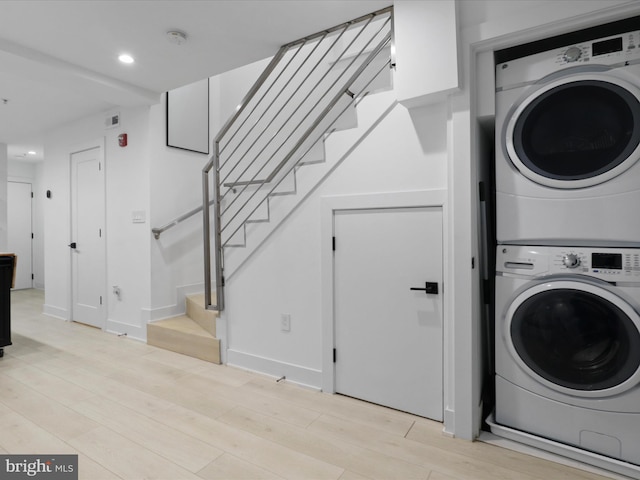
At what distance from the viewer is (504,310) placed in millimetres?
1884

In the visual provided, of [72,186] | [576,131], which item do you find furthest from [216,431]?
[72,186]

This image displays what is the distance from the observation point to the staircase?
3053 mm

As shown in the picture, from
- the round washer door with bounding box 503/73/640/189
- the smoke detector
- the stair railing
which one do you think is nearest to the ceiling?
the smoke detector

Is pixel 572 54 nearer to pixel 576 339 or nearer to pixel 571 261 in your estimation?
pixel 571 261

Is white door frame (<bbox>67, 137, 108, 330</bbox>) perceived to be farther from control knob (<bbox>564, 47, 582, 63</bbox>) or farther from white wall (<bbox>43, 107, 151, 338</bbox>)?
control knob (<bbox>564, 47, 582, 63</bbox>)

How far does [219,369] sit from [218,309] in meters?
0.48

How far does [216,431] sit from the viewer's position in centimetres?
198

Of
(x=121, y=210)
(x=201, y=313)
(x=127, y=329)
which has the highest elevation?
(x=121, y=210)

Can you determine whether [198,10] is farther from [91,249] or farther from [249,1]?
[91,249]

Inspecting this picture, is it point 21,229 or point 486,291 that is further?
point 21,229

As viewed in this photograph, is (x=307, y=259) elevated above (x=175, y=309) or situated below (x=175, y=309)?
above

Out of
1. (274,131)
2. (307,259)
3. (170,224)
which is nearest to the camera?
(307,259)

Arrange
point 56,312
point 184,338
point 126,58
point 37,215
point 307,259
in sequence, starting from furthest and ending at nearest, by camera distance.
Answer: point 37,215, point 56,312, point 184,338, point 126,58, point 307,259

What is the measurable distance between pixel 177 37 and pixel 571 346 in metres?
2.99
